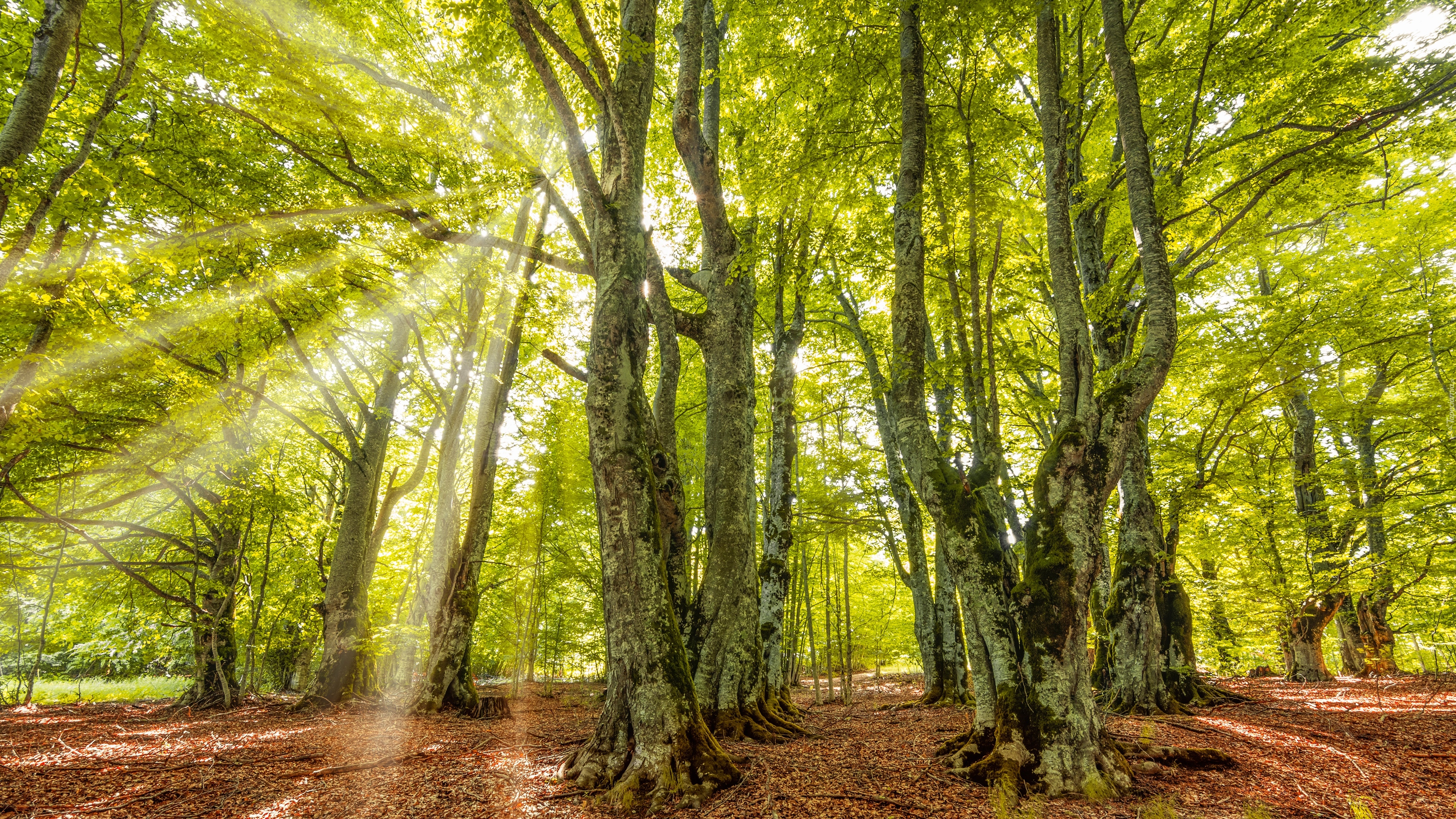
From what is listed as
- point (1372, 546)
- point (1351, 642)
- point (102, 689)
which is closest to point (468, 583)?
point (102, 689)

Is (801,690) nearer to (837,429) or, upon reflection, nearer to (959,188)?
(837,429)

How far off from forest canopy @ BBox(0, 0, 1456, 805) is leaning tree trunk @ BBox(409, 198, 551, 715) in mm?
74

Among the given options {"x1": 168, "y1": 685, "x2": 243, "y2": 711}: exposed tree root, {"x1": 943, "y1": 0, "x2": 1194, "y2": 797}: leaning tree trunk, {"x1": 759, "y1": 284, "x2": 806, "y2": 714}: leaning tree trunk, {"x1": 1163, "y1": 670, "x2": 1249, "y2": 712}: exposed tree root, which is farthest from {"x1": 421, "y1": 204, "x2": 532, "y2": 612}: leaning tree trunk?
{"x1": 1163, "y1": 670, "x2": 1249, "y2": 712}: exposed tree root

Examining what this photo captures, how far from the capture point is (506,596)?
15.0 metres

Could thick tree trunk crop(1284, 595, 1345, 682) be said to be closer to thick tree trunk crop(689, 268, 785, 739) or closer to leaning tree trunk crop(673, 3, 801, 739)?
leaning tree trunk crop(673, 3, 801, 739)

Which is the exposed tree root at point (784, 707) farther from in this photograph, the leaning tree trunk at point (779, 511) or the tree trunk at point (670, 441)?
the tree trunk at point (670, 441)

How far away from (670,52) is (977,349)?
8584mm

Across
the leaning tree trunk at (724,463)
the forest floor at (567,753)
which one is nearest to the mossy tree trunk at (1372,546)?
the forest floor at (567,753)

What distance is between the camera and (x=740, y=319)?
300 inches

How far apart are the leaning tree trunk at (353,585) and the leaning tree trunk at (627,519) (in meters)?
6.32

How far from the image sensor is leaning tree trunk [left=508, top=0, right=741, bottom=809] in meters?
4.11

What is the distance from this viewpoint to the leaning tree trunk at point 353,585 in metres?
9.59

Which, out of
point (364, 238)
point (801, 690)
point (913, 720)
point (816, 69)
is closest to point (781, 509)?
point (913, 720)

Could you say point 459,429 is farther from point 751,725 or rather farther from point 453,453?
point 751,725
